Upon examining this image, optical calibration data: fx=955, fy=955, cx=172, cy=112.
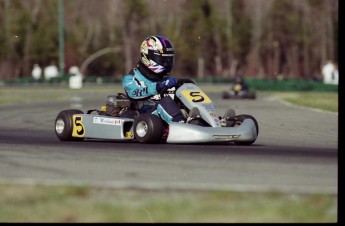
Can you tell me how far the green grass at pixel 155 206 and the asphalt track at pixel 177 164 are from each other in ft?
0.96

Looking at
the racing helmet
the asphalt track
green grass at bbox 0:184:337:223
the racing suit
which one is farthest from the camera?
Answer: the racing helmet

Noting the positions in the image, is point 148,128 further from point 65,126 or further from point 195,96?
point 65,126

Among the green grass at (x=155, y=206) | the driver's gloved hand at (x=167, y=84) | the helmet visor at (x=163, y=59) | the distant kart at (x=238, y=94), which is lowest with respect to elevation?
the distant kart at (x=238, y=94)

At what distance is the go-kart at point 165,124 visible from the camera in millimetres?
11758

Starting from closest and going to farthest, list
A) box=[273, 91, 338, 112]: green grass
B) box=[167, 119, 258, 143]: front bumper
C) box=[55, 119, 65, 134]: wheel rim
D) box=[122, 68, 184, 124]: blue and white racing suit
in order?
box=[167, 119, 258, 143]: front bumper, box=[122, 68, 184, 124]: blue and white racing suit, box=[55, 119, 65, 134]: wheel rim, box=[273, 91, 338, 112]: green grass

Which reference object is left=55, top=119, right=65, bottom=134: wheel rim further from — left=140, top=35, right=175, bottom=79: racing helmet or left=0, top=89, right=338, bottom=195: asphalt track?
left=140, top=35, right=175, bottom=79: racing helmet

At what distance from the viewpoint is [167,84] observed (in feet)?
40.4

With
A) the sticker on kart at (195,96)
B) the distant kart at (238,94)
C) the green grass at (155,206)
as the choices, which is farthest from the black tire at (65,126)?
the distant kart at (238,94)

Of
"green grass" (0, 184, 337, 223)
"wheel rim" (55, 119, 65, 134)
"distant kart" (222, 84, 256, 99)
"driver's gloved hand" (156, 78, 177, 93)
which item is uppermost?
"driver's gloved hand" (156, 78, 177, 93)

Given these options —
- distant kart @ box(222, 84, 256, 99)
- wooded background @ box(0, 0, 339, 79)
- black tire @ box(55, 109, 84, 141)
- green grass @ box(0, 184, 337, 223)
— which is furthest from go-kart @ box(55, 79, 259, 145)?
wooded background @ box(0, 0, 339, 79)

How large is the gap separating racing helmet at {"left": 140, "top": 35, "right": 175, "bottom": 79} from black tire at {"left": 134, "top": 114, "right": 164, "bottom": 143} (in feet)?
3.77

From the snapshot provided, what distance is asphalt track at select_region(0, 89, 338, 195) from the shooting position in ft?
25.9

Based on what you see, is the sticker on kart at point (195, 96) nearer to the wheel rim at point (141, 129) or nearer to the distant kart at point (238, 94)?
the wheel rim at point (141, 129)
